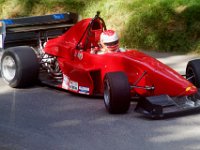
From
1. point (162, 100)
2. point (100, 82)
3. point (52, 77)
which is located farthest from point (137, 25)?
point (162, 100)

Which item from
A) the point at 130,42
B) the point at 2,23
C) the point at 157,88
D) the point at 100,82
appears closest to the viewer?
the point at 157,88

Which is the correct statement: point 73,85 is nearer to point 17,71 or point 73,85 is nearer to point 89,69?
point 89,69

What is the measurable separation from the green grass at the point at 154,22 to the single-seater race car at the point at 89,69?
2.29 meters

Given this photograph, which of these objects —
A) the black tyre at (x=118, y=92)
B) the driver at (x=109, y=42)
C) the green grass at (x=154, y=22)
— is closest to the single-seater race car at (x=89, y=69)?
the black tyre at (x=118, y=92)

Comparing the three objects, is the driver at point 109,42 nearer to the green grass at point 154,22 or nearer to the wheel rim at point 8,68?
the wheel rim at point 8,68

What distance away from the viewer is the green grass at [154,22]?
39.1 ft

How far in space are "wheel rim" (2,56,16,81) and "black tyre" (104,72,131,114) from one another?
2375 mm

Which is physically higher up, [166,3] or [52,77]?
[166,3]

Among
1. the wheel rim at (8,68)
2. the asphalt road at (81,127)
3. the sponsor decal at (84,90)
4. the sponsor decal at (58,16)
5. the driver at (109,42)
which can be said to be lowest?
the asphalt road at (81,127)

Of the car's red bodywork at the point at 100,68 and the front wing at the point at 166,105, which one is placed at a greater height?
the car's red bodywork at the point at 100,68

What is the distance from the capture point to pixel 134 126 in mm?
7074

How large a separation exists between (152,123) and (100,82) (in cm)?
135

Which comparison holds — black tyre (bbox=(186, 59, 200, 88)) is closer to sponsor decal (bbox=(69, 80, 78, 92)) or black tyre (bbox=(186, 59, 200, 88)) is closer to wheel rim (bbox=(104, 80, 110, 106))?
wheel rim (bbox=(104, 80, 110, 106))

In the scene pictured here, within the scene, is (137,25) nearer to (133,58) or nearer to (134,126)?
(133,58)
